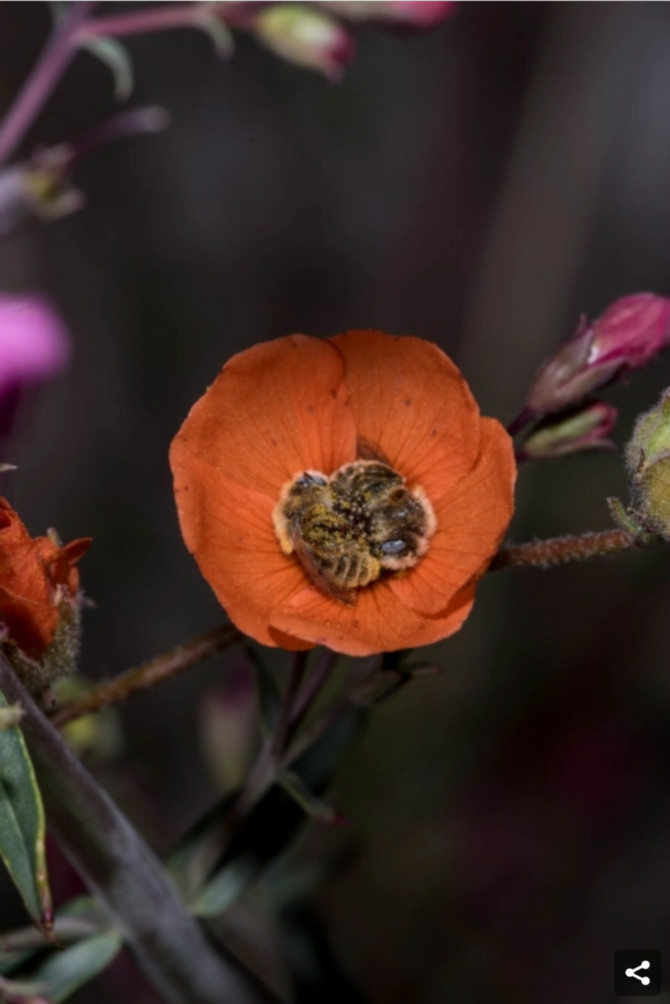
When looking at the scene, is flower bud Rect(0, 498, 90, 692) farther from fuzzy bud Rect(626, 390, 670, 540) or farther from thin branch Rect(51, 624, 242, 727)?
fuzzy bud Rect(626, 390, 670, 540)

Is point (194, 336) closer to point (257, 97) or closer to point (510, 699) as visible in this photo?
point (257, 97)

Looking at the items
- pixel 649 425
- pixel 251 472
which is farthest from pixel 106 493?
pixel 649 425

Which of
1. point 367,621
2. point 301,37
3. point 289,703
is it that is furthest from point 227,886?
point 301,37

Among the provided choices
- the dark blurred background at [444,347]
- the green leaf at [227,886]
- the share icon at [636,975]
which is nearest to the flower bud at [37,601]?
the green leaf at [227,886]

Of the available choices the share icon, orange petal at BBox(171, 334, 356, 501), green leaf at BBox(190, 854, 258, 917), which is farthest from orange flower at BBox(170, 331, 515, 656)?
the share icon

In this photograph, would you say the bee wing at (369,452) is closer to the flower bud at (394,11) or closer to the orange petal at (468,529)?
the orange petal at (468,529)

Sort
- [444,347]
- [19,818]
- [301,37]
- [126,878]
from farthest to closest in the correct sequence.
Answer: [444,347] < [301,37] < [126,878] < [19,818]

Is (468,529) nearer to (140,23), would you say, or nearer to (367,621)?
(367,621)
